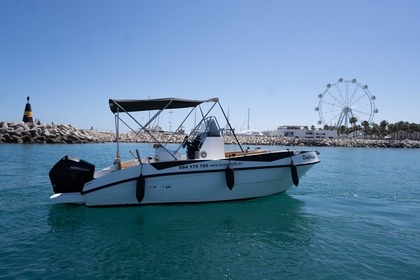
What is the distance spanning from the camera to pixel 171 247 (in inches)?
273

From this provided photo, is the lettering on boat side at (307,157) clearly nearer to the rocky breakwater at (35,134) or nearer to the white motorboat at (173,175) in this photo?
the white motorboat at (173,175)

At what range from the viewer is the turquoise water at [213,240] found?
5.83m

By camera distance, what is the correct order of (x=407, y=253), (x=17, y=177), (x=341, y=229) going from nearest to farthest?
(x=407, y=253) → (x=341, y=229) → (x=17, y=177)

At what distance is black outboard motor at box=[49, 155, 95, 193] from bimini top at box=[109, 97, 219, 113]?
2.04 meters

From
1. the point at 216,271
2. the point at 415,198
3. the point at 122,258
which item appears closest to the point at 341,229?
the point at 216,271

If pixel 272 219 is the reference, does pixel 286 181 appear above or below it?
above

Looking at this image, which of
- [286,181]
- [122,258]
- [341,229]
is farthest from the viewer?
[286,181]

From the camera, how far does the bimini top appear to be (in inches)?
390

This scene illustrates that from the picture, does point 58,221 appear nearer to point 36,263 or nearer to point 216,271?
point 36,263

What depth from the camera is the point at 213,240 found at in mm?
7445

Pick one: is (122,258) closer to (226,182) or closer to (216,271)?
(216,271)

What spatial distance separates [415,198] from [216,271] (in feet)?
37.5

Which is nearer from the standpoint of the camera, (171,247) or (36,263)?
(36,263)

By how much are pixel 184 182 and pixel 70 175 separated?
3.54m
